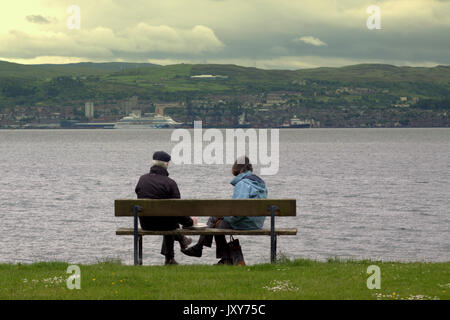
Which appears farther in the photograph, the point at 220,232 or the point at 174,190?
the point at 174,190

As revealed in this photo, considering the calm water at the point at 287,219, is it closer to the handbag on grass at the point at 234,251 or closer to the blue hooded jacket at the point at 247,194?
the handbag on grass at the point at 234,251

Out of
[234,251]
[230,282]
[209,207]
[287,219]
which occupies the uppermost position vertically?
[209,207]

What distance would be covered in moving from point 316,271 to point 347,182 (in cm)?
4385

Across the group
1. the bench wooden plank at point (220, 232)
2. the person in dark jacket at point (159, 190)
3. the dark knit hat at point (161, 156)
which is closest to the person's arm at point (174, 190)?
the person in dark jacket at point (159, 190)

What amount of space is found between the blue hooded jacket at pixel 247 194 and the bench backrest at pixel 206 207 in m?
0.40

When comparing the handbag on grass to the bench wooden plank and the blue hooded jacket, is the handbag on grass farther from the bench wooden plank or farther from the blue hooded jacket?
the bench wooden plank

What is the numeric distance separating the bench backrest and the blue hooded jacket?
40cm

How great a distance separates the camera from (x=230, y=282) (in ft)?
32.8

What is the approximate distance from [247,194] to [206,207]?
3.34 ft

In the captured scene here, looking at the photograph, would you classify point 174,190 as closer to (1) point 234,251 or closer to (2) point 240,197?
(2) point 240,197

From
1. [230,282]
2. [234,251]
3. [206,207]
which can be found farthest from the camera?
[234,251]

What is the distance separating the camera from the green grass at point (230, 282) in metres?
9.14

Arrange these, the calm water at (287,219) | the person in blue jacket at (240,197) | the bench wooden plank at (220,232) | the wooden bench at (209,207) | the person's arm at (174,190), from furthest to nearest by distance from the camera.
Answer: the calm water at (287,219) → the person's arm at (174,190) → the person in blue jacket at (240,197) → the bench wooden plank at (220,232) → the wooden bench at (209,207)

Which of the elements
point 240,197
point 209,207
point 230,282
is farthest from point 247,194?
point 230,282
